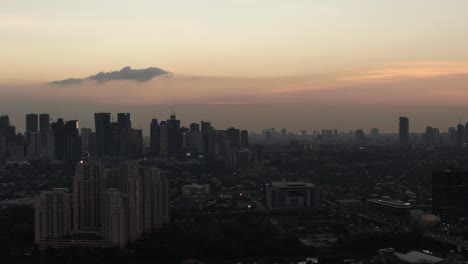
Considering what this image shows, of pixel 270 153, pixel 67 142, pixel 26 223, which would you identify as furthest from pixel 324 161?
pixel 26 223

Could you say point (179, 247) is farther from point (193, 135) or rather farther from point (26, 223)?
point (193, 135)

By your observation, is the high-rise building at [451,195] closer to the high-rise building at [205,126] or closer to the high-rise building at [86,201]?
the high-rise building at [86,201]

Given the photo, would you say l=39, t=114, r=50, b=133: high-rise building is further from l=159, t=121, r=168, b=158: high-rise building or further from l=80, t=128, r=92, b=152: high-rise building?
l=159, t=121, r=168, b=158: high-rise building

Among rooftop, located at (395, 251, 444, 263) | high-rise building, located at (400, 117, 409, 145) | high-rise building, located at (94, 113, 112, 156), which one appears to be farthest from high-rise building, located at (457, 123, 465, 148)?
rooftop, located at (395, 251, 444, 263)

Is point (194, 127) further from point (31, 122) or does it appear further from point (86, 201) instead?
point (86, 201)

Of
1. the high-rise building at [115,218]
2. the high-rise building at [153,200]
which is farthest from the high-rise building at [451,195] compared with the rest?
the high-rise building at [115,218]

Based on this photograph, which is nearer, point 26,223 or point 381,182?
point 26,223
